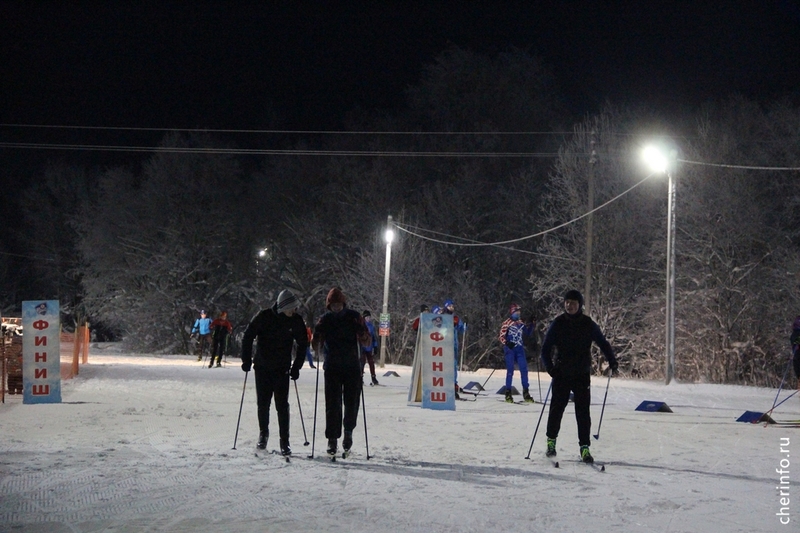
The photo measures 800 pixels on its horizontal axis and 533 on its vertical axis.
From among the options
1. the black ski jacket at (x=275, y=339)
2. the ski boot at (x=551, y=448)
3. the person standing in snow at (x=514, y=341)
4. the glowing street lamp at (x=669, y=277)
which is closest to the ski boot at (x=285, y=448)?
the black ski jacket at (x=275, y=339)

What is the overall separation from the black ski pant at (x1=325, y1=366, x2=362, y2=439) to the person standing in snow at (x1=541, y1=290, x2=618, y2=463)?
2.17 m

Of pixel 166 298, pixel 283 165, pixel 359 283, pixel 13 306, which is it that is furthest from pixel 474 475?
pixel 13 306

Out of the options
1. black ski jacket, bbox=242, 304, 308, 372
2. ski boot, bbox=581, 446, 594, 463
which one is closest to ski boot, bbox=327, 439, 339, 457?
black ski jacket, bbox=242, 304, 308, 372

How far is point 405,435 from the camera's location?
12.2 meters

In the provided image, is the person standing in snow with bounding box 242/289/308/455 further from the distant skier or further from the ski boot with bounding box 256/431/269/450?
the distant skier

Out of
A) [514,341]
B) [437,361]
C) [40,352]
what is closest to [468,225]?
[514,341]

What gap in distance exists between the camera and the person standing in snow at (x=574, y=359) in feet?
32.0

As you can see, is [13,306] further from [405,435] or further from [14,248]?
[405,435]

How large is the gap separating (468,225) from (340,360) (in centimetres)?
3720

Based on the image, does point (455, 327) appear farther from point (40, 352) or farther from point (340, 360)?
point (340, 360)

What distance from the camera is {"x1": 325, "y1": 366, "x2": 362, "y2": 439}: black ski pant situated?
9984mm

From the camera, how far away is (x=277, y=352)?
10047mm

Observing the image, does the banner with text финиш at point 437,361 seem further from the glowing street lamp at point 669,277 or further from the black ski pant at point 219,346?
the black ski pant at point 219,346

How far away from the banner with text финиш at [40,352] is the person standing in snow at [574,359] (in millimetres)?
9248
